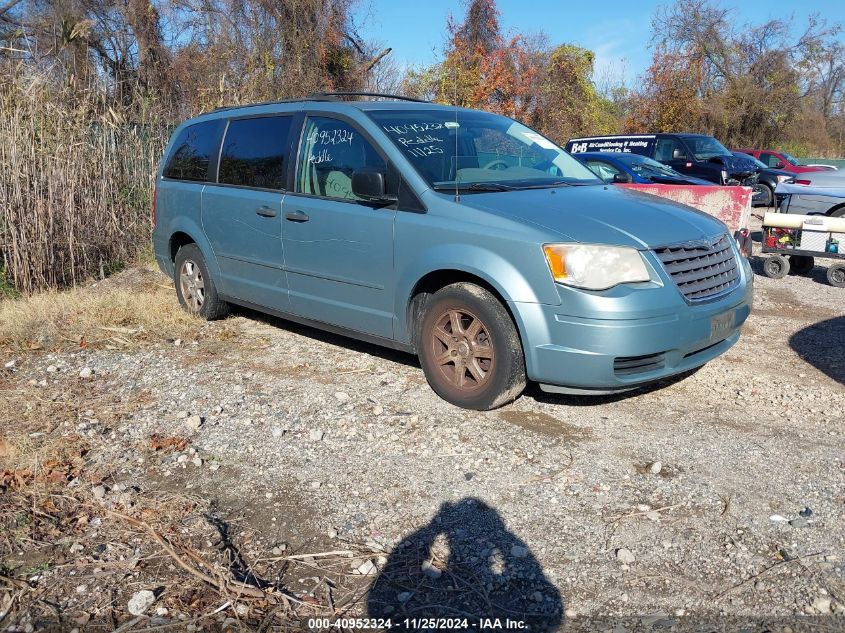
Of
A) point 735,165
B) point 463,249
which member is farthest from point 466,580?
point 735,165

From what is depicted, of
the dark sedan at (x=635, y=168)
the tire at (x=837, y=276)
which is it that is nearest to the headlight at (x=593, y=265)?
the tire at (x=837, y=276)

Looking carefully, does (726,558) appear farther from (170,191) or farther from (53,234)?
(53,234)

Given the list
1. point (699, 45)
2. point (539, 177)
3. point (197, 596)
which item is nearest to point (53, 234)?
point (539, 177)

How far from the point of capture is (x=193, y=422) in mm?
4449

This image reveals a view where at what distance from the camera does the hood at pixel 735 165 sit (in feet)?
55.9

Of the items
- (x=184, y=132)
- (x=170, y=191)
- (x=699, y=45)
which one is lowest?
(x=170, y=191)

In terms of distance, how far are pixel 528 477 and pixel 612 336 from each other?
0.87 metres

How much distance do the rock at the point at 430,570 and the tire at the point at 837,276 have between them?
754cm

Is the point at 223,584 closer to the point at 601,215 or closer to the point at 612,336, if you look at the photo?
the point at 612,336

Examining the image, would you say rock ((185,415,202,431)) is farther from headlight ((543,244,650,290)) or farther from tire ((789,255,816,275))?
tire ((789,255,816,275))

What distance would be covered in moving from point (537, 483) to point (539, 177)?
7.68 ft

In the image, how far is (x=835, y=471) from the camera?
12.2ft

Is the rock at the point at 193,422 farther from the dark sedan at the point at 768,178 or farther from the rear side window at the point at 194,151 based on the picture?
the dark sedan at the point at 768,178

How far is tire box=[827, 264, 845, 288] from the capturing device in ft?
28.3
